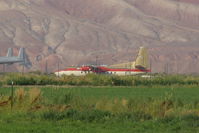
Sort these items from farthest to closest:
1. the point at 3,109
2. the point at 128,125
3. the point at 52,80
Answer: the point at 52,80 → the point at 3,109 → the point at 128,125

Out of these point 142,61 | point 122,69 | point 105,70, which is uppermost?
point 142,61

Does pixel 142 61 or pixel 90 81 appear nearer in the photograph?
pixel 90 81

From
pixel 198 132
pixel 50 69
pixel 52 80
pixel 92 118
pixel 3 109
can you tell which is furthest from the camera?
pixel 50 69

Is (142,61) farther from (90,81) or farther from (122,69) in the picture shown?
(90,81)

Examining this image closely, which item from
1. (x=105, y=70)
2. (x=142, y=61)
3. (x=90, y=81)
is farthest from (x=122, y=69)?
(x=90, y=81)

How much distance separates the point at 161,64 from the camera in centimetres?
19812

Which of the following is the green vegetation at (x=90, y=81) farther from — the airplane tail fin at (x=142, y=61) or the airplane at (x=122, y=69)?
the airplane tail fin at (x=142, y=61)

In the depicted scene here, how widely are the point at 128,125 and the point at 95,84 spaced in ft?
134

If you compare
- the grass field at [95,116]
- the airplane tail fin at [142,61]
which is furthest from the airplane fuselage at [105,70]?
the grass field at [95,116]

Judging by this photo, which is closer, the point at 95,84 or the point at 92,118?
the point at 92,118

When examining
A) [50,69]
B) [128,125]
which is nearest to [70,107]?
[128,125]

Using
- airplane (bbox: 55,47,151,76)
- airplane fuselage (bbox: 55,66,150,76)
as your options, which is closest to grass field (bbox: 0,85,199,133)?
airplane fuselage (bbox: 55,66,150,76)

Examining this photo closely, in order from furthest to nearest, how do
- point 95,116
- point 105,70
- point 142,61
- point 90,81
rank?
point 142,61
point 105,70
point 90,81
point 95,116

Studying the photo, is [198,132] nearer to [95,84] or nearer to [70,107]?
[70,107]
